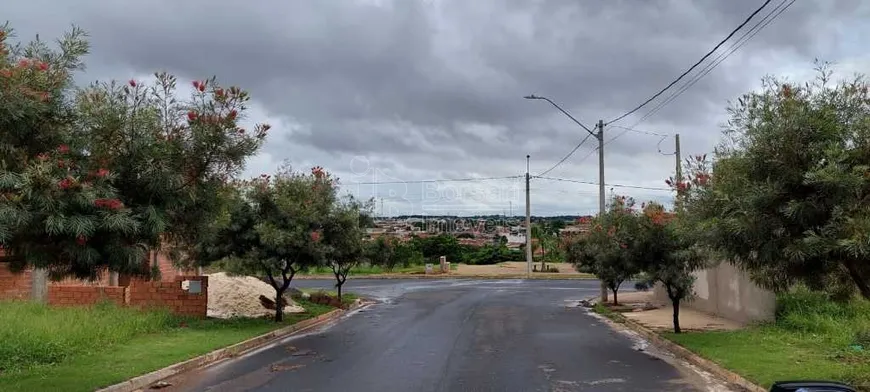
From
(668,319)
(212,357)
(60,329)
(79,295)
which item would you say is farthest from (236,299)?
(668,319)

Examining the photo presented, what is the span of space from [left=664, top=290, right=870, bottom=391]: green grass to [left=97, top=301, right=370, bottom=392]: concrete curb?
30.1 ft

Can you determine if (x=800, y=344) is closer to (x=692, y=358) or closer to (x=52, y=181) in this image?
(x=692, y=358)

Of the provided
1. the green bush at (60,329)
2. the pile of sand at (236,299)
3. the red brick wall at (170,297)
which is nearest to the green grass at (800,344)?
the green bush at (60,329)

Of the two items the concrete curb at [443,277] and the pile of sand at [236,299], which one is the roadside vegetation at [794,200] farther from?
the concrete curb at [443,277]

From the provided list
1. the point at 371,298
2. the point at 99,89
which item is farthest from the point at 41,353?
the point at 371,298

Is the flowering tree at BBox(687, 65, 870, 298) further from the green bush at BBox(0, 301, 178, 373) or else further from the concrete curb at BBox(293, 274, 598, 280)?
the concrete curb at BBox(293, 274, 598, 280)

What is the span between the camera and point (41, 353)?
1239 centimetres

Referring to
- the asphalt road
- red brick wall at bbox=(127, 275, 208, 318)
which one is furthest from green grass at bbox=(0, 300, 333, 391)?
the asphalt road

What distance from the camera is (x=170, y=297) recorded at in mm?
21109

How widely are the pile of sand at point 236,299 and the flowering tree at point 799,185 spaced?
17209 mm

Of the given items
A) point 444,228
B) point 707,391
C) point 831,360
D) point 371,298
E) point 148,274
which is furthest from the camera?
point 444,228

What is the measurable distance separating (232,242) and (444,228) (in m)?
90.7

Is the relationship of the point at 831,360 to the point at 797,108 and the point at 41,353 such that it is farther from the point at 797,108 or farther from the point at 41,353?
the point at 41,353

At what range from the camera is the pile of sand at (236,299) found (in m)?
23.2
